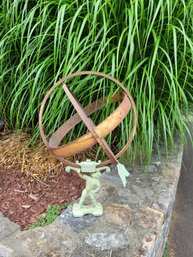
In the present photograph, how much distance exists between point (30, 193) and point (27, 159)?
24 centimetres

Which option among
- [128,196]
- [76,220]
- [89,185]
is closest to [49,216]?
[76,220]

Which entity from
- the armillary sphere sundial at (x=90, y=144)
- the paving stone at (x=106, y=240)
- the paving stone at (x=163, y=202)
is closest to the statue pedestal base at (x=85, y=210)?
the armillary sphere sundial at (x=90, y=144)

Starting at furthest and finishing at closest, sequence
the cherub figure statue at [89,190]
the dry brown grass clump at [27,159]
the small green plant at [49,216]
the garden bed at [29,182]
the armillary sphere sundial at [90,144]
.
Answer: the dry brown grass clump at [27,159], the garden bed at [29,182], the small green plant at [49,216], the cherub figure statue at [89,190], the armillary sphere sundial at [90,144]

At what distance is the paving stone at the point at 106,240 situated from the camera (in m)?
1.27

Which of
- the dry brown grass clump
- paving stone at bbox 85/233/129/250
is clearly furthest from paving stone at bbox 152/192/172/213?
the dry brown grass clump

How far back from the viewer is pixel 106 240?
4.24 feet

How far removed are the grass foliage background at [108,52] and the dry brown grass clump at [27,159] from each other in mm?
89

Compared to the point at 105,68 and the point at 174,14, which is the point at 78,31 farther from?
the point at 174,14

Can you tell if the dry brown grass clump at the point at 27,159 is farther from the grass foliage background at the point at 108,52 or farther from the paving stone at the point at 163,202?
the paving stone at the point at 163,202

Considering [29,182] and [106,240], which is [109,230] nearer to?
[106,240]

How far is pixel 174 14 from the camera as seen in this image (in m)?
1.77

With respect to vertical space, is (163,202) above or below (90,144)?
below

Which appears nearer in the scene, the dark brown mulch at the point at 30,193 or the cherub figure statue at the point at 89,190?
the cherub figure statue at the point at 89,190

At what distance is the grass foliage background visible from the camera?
5.27 ft
